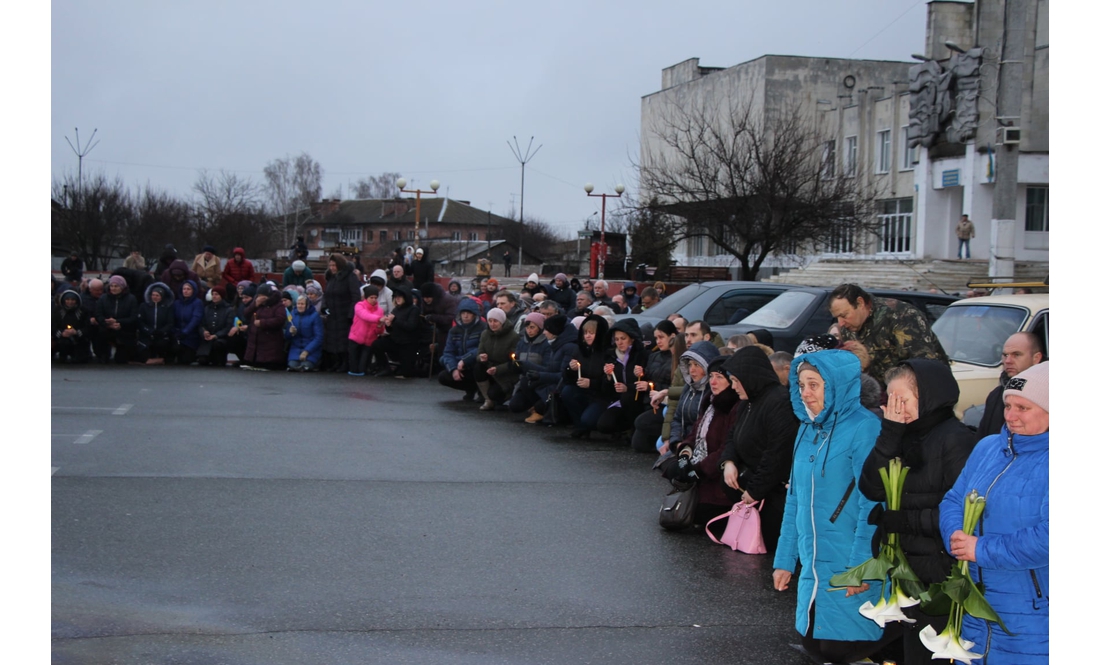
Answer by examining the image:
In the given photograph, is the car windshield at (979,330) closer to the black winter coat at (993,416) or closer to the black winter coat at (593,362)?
the black winter coat at (593,362)

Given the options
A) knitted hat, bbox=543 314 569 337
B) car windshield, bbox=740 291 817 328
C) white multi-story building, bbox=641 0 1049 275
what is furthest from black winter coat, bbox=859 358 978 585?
white multi-story building, bbox=641 0 1049 275

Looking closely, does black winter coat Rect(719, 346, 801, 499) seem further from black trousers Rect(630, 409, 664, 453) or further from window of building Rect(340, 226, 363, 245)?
window of building Rect(340, 226, 363, 245)

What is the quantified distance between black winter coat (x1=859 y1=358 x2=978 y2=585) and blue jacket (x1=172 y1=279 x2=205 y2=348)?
16.9 meters

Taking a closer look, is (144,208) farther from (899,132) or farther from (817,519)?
(817,519)

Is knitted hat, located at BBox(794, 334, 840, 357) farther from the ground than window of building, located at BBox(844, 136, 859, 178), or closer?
closer

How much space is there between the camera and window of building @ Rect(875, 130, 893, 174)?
196ft

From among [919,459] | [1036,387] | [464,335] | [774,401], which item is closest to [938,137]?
[464,335]

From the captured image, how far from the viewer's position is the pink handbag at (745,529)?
25.5 ft

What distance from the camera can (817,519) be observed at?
18.0 feet

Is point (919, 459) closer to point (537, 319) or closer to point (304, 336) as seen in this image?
point (537, 319)

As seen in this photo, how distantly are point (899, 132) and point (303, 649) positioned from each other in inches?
2290

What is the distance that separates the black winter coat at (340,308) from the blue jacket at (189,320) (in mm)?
2369

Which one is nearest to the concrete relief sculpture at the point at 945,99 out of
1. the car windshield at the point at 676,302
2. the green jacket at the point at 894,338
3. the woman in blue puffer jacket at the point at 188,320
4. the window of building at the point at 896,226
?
the window of building at the point at 896,226

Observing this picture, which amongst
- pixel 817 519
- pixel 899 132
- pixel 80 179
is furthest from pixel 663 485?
pixel 899 132
